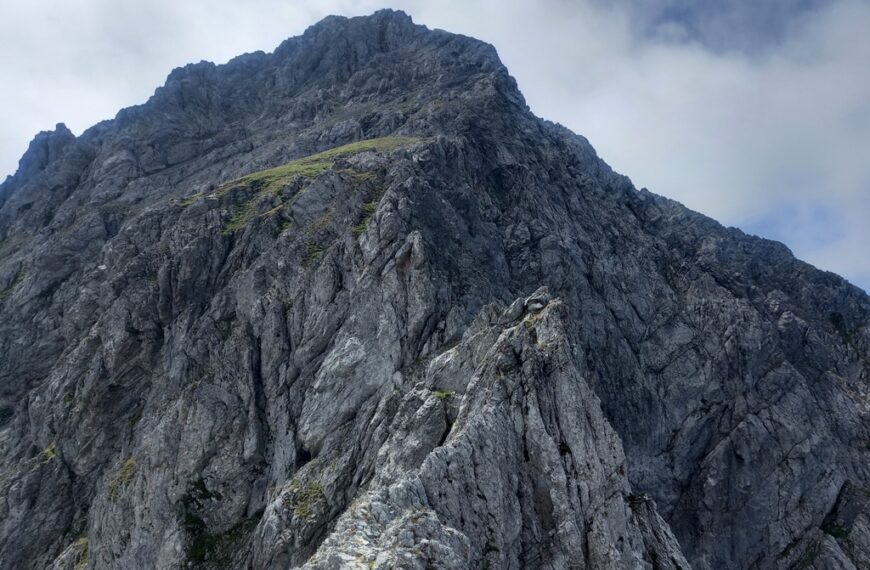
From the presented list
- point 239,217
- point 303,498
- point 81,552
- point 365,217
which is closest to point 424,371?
point 303,498

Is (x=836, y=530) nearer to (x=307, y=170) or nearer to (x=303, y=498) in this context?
(x=303, y=498)

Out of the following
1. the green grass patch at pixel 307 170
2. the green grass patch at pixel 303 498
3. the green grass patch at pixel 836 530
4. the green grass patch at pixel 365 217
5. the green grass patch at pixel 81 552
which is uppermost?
the green grass patch at pixel 307 170

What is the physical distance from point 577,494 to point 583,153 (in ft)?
327

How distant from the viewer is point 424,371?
194 feet

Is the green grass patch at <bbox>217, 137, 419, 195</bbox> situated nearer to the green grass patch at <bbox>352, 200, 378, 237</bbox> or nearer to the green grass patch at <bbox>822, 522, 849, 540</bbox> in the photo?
the green grass patch at <bbox>352, 200, 378, 237</bbox>

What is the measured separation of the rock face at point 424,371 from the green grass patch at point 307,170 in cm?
100

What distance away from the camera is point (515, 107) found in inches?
5305

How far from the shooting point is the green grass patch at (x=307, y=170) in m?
96.2

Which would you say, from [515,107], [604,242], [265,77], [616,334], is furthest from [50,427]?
[265,77]

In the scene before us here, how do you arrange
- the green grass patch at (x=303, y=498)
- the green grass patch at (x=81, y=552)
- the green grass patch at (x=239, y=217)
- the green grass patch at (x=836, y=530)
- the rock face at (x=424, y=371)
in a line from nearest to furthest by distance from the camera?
the rock face at (x=424, y=371), the green grass patch at (x=303, y=498), the green grass patch at (x=81, y=552), the green grass patch at (x=836, y=530), the green grass patch at (x=239, y=217)

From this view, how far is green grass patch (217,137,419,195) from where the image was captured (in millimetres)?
96250

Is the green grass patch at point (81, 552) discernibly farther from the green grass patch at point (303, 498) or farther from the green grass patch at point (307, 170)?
the green grass patch at point (307, 170)

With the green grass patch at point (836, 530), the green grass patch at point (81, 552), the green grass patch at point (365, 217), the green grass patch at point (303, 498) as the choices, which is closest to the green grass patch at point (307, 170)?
the green grass patch at point (365, 217)

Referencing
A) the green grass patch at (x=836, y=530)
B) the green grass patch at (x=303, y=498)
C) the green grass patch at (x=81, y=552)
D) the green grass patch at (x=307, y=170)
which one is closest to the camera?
the green grass patch at (x=303, y=498)
